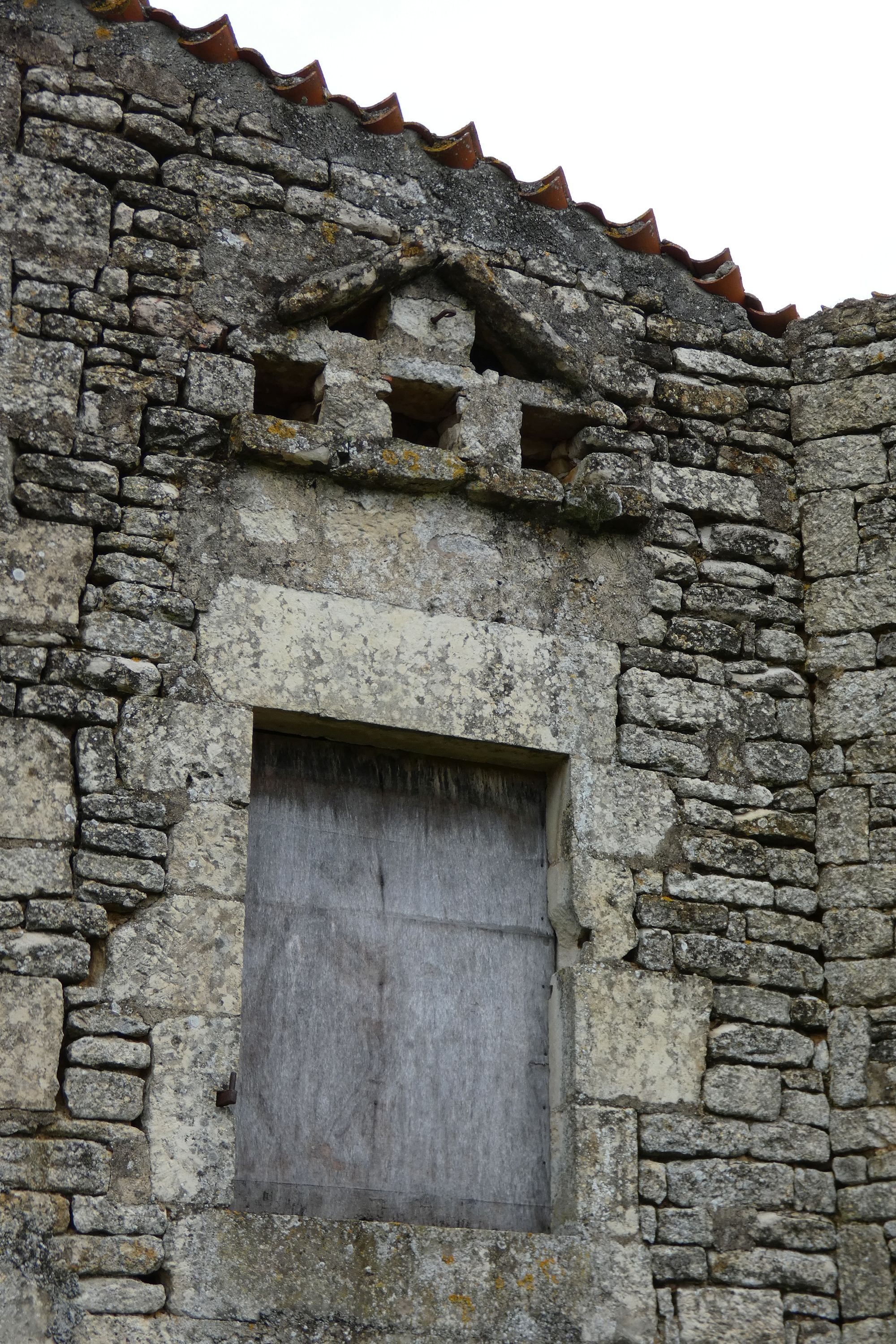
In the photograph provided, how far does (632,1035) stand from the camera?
4922 millimetres

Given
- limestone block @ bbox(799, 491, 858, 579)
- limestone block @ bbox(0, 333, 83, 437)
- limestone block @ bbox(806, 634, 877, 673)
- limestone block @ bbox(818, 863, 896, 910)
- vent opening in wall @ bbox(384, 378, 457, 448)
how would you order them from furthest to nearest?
limestone block @ bbox(799, 491, 858, 579) → limestone block @ bbox(806, 634, 877, 673) → vent opening in wall @ bbox(384, 378, 457, 448) → limestone block @ bbox(818, 863, 896, 910) → limestone block @ bbox(0, 333, 83, 437)

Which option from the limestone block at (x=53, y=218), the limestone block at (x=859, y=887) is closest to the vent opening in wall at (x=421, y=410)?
the limestone block at (x=53, y=218)

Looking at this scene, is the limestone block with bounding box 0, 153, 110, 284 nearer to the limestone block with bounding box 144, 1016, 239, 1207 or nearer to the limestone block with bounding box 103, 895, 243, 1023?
the limestone block with bounding box 103, 895, 243, 1023

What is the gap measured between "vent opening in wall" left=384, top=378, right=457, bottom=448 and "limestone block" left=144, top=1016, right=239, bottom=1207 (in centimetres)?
196

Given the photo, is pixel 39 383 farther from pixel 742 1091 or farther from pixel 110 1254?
pixel 742 1091

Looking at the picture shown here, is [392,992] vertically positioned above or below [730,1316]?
above

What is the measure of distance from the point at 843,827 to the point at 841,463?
1281mm

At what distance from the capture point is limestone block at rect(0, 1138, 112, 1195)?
4156 mm

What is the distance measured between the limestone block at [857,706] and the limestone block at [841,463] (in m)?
0.69

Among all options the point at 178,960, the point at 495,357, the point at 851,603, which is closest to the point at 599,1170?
the point at 178,960

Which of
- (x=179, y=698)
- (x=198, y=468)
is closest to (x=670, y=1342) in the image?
(x=179, y=698)

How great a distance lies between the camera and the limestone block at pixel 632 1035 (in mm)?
4855

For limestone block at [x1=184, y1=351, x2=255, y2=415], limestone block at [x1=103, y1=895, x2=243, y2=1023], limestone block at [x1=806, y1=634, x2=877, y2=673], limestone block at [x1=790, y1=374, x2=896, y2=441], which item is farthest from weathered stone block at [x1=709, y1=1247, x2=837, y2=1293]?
limestone block at [x1=184, y1=351, x2=255, y2=415]

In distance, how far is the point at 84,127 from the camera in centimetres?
514
